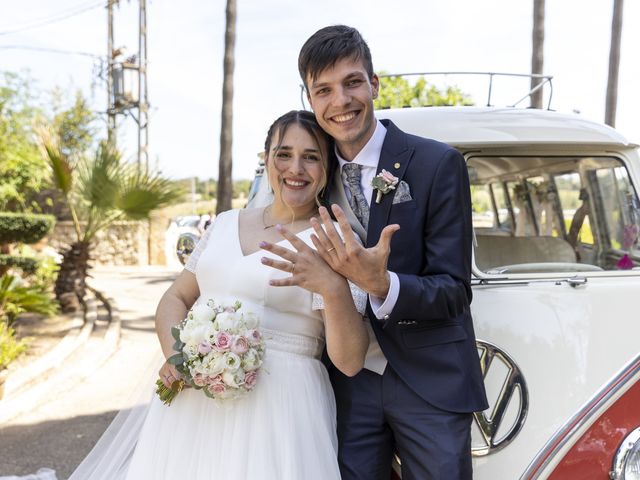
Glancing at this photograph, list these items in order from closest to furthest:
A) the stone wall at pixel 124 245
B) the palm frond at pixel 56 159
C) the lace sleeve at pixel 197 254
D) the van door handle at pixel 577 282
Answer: the van door handle at pixel 577 282 → the lace sleeve at pixel 197 254 → the palm frond at pixel 56 159 → the stone wall at pixel 124 245

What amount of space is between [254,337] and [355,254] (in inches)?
20.1

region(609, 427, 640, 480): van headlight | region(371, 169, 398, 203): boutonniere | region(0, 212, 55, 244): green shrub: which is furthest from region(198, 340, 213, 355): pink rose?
region(0, 212, 55, 244): green shrub

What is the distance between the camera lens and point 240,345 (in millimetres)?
1933

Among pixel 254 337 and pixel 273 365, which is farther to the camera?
pixel 273 365

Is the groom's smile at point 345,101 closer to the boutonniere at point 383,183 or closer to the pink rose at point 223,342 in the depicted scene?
the boutonniere at point 383,183

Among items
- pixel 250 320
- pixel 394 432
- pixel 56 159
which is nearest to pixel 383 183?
pixel 250 320

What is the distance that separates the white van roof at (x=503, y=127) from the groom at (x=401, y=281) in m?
0.59

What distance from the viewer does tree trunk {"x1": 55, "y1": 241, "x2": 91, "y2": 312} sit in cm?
906

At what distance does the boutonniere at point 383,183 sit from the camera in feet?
6.50

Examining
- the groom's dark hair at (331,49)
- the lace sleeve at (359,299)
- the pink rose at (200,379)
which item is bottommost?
the pink rose at (200,379)

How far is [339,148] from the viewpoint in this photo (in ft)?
7.22

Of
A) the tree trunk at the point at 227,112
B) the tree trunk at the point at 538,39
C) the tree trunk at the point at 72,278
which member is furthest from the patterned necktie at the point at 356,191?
the tree trunk at the point at 227,112

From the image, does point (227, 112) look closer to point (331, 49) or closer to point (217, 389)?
point (331, 49)

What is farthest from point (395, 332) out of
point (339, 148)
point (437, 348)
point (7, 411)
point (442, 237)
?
point (7, 411)
